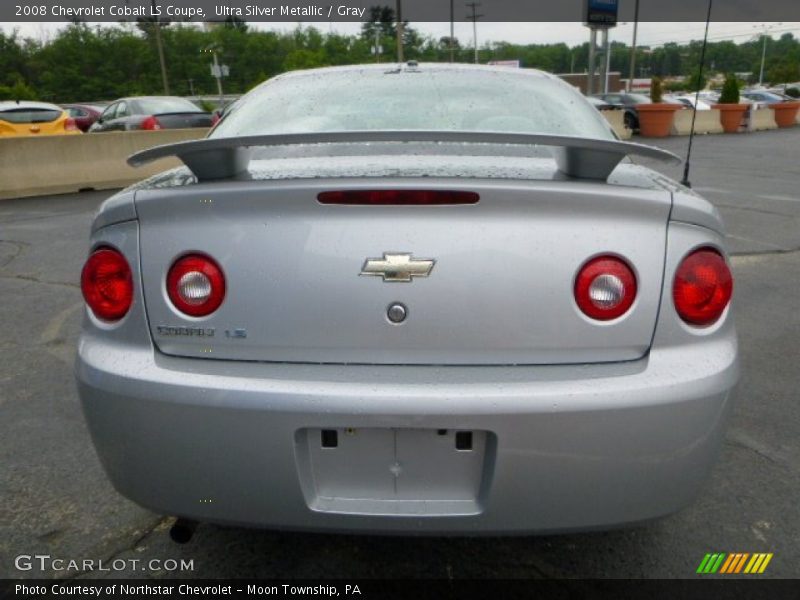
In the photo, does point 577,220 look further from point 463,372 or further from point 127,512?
point 127,512

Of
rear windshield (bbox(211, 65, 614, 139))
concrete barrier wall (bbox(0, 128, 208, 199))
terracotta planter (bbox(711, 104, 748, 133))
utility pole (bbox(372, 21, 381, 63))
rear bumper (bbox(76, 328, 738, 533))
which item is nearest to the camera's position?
rear bumper (bbox(76, 328, 738, 533))

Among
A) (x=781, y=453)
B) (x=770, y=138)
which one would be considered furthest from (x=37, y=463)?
(x=770, y=138)

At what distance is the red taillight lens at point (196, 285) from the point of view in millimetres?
1635

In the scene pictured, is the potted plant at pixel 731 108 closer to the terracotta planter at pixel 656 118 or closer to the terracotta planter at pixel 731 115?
the terracotta planter at pixel 731 115

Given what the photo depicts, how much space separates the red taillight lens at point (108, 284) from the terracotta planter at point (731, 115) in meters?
25.3

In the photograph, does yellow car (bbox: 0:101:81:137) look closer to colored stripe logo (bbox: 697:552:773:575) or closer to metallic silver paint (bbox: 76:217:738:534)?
metallic silver paint (bbox: 76:217:738:534)

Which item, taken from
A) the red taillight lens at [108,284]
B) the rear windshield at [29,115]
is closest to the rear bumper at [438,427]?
the red taillight lens at [108,284]

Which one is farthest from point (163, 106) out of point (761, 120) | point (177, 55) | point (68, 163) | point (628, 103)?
point (177, 55)

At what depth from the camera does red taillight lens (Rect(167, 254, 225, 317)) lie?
163 cm

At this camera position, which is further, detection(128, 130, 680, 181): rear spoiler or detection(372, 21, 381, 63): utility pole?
detection(372, 21, 381, 63): utility pole

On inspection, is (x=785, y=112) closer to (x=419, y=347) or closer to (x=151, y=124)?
(x=151, y=124)

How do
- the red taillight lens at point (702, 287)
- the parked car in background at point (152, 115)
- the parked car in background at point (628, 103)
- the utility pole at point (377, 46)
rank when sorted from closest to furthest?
the red taillight lens at point (702, 287)
the parked car in background at point (152, 115)
the parked car in background at point (628, 103)
the utility pole at point (377, 46)

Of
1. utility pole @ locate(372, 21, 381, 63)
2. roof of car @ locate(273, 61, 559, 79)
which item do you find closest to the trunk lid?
roof of car @ locate(273, 61, 559, 79)

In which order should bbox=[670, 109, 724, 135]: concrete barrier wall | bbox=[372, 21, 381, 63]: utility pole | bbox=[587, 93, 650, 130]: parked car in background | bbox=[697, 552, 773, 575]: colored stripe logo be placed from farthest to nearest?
bbox=[372, 21, 381, 63]: utility pole, bbox=[587, 93, 650, 130]: parked car in background, bbox=[670, 109, 724, 135]: concrete barrier wall, bbox=[697, 552, 773, 575]: colored stripe logo
